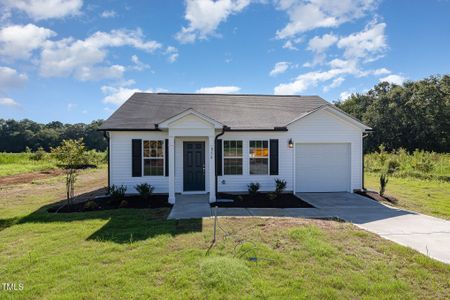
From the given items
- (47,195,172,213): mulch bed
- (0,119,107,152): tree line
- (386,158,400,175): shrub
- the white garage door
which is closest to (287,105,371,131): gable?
the white garage door

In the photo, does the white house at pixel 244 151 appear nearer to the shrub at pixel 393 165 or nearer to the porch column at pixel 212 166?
the porch column at pixel 212 166

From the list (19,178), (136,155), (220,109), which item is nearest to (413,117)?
(220,109)

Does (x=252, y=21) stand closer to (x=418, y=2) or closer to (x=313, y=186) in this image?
(x=418, y=2)

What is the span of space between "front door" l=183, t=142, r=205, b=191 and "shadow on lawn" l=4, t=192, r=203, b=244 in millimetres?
2518

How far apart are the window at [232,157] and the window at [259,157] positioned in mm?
515

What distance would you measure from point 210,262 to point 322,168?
8943 mm

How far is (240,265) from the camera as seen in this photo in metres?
4.67

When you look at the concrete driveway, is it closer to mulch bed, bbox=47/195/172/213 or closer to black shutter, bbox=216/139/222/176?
black shutter, bbox=216/139/222/176

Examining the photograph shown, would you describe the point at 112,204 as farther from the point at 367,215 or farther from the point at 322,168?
the point at 322,168

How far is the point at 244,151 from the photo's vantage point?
467 inches

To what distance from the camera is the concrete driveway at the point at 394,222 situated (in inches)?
231

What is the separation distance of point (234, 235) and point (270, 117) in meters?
7.51

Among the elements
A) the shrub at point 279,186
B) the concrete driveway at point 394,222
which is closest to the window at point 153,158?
the shrub at point 279,186

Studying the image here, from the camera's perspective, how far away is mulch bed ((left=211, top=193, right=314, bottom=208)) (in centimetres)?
973
